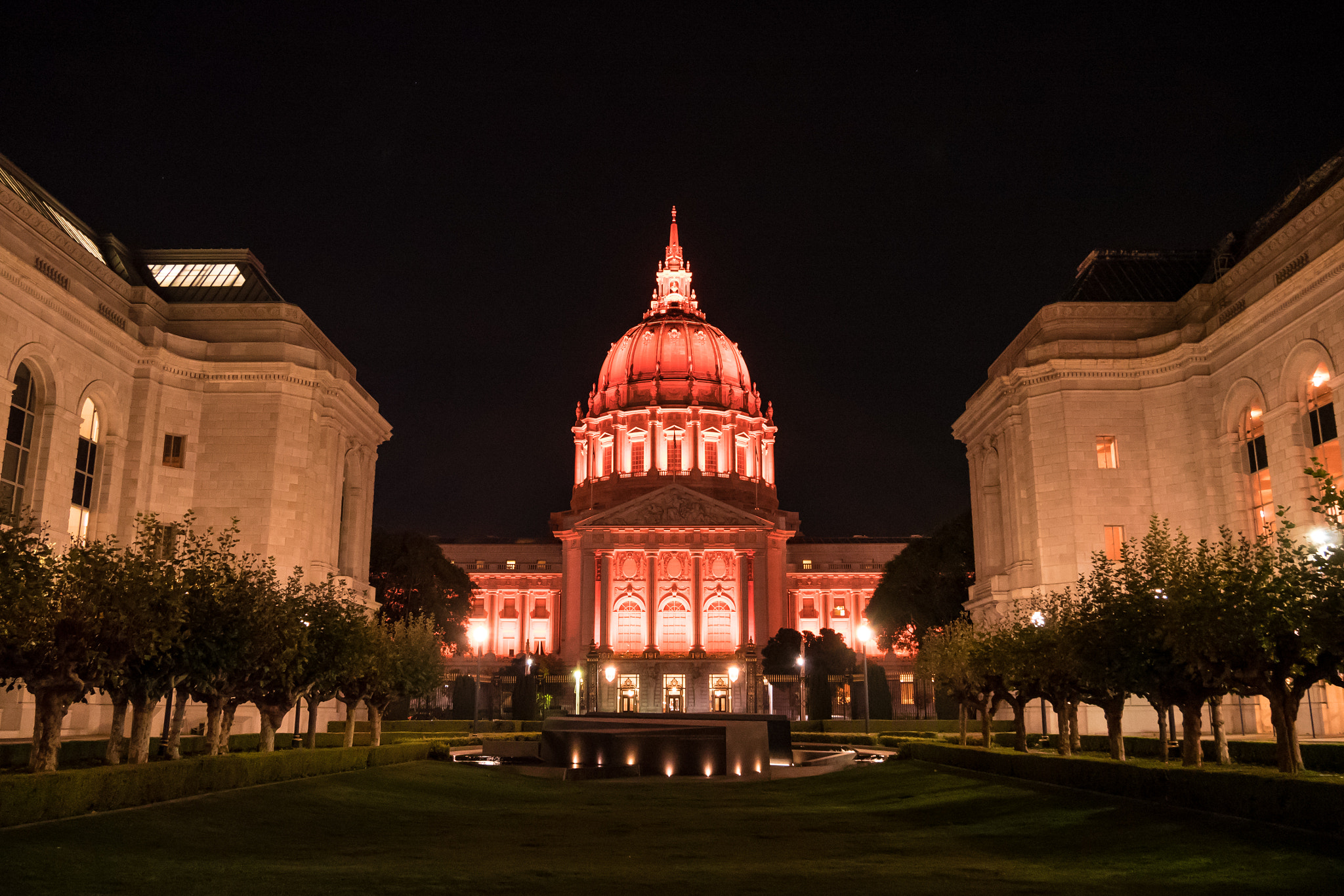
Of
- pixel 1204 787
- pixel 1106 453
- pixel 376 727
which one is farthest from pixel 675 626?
pixel 1204 787

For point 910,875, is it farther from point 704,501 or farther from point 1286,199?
point 704,501

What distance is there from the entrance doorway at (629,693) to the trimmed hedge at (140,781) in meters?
84.4

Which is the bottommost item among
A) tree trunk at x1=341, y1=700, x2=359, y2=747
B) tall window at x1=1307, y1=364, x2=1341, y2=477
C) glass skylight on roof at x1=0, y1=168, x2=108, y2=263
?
tree trunk at x1=341, y1=700, x2=359, y2=747

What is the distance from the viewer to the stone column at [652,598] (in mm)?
124625

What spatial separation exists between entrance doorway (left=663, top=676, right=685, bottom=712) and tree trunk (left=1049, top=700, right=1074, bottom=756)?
263 ft

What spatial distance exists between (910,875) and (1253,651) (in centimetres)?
1306

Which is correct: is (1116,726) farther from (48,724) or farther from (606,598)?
(606,598)

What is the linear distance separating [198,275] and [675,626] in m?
74.5

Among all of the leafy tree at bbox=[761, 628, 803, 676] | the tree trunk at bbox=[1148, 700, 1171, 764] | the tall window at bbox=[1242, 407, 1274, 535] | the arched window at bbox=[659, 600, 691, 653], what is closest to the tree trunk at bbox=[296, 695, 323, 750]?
the tree trunk at bbox=[1148, 700, 1171, 764]

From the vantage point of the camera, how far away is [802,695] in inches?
3563

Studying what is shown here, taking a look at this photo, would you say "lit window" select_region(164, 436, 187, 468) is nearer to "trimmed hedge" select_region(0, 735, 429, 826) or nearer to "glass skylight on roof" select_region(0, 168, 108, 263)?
"glass skylight on roof" select_region(0, 168, 108, 263)

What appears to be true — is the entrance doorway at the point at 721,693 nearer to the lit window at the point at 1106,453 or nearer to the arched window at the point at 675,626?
the arched window at the point at 675,626

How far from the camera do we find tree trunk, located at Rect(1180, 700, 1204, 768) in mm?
27328

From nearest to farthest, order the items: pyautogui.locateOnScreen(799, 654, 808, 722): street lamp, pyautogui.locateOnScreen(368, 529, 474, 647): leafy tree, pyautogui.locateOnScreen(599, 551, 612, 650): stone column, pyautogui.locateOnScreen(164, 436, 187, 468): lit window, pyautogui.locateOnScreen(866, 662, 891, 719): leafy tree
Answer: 1. pyautogui.locateOnScreen(164, 436, 187, 468): lit window
2. pyautogui.locateOnScreen(866, 662, 891, 719): leafy tree
3. pyautogui.locateOnScreen(799, 654, 808, 722): street lamp
4. pyautogui.locateOnScreen(368, 529, 474, 647): leafy tree
5. pyautogui.locateOnScreen(599, 551, 612, 650): stone column
